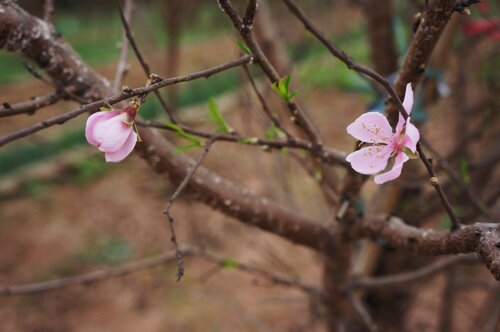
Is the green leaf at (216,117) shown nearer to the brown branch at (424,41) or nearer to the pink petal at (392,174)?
the brown branch at (424,41)

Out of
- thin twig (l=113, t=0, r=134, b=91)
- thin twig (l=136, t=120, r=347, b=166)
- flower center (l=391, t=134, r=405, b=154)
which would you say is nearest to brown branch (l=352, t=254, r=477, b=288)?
thin twig (l=136, t=120, r=347, b=166)

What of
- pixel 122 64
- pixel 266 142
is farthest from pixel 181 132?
pixel 122 64

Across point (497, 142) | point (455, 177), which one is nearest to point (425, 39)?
point (455, 177)

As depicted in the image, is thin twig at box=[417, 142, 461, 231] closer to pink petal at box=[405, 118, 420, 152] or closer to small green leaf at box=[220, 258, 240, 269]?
pink petal at box=[405, 118, 420, 152]

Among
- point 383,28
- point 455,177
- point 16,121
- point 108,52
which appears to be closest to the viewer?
point 455,177

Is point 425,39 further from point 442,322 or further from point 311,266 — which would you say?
point 311,266

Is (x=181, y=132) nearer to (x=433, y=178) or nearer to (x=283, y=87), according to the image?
(x=283, y=87)

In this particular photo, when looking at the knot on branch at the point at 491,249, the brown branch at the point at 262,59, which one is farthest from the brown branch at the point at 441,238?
the brown branch at the point at 262,59
